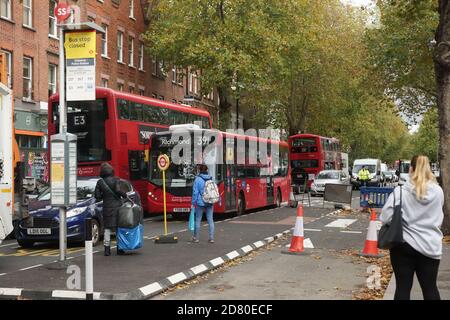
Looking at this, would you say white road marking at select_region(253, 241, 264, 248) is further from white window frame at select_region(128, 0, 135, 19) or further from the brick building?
white window frame at select_region(128, 0, 135, 19)

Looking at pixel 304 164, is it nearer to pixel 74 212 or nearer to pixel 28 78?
pixel 28 78

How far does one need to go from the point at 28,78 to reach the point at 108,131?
37.0 feet

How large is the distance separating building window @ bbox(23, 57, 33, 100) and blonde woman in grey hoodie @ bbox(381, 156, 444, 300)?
1051 inches

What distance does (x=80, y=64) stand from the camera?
11031mm

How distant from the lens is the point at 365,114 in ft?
200

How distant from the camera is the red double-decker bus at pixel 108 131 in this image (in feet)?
69.8

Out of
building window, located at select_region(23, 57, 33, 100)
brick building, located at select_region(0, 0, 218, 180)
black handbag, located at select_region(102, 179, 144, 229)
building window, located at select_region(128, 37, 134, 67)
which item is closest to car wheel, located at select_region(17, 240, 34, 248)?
black handbag, located at select_region(102, 179, 144, 229)

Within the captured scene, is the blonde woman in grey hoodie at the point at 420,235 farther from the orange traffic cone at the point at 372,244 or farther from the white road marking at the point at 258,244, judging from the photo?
the white road marking at the point at 258,244

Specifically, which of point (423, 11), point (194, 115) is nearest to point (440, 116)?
point (423, 11)

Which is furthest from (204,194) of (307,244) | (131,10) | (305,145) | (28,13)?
(305,145)

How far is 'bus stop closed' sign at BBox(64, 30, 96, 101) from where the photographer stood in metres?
11.0

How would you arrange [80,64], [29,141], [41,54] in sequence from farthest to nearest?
[41,54]
[29,141]
[80,64]

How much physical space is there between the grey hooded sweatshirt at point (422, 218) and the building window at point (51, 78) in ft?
94.0
